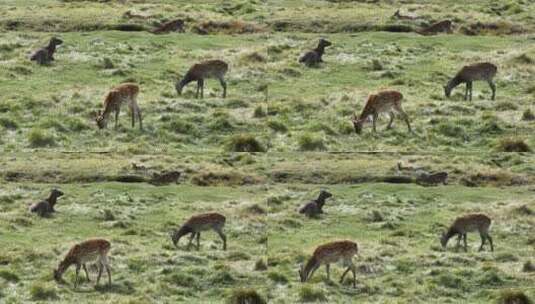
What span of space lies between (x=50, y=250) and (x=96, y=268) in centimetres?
141

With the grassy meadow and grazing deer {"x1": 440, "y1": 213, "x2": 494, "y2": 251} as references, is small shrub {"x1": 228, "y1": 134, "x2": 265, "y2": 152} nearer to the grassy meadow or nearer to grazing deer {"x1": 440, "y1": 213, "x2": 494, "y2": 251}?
the grassy meadow

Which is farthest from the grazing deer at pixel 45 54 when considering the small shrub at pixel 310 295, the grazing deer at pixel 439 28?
the small shrub at pixel 310 295

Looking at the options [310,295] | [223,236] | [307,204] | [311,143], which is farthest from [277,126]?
[310,295]

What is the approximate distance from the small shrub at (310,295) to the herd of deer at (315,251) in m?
1.15

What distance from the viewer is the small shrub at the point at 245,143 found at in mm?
Answer: 49688

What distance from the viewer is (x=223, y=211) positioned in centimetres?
4894

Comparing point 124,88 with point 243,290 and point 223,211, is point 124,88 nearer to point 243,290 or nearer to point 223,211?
point 223,211

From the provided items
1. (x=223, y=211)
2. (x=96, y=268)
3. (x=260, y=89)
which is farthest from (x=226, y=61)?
(x=96, y=268)

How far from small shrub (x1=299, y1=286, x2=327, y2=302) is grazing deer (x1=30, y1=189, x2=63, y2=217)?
861 centimetres

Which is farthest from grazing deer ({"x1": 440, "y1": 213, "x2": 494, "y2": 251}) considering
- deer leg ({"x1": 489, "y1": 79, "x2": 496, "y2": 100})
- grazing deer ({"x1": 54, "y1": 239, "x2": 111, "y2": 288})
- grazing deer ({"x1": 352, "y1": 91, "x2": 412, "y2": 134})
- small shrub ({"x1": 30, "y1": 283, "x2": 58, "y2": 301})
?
small shrub ({"x1": 30, "y1": 283, "x2": 58, "y2": 301})

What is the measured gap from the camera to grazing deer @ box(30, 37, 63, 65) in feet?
176

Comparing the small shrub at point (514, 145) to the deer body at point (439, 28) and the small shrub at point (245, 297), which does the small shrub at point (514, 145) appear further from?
the small shrub at point (245, 297)

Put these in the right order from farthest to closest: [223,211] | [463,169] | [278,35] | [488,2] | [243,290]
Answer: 1. [488,2]
2. [278,35]
3. [463,169]
4. [223,211]
5. [243,290]

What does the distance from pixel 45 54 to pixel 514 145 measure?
1510 centimetres
